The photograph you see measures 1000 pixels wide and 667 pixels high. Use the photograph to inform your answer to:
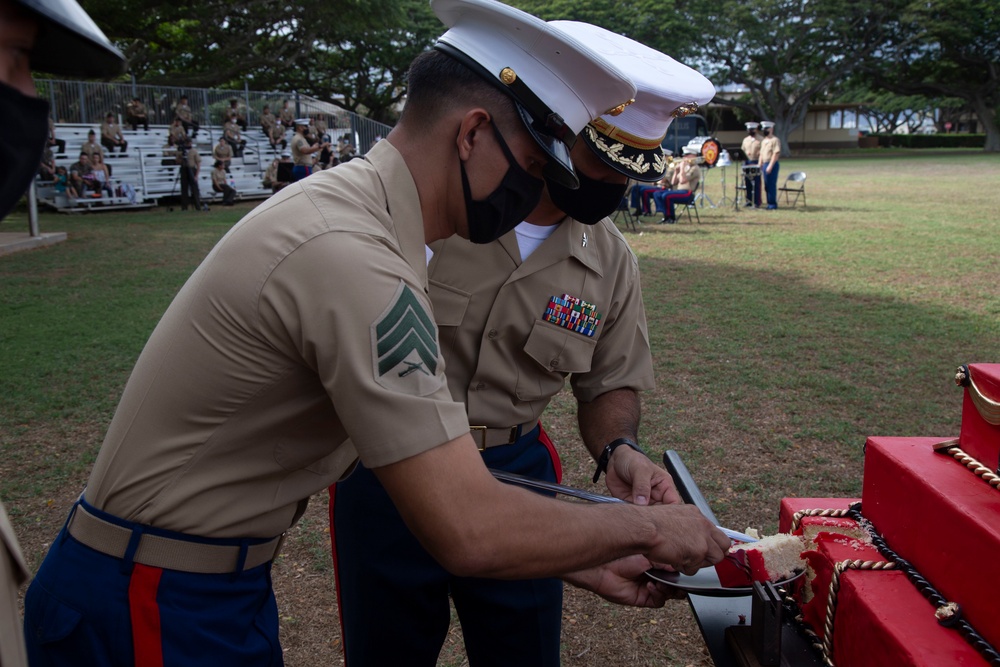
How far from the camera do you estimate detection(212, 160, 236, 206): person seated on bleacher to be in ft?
67.4

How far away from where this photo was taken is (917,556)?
5.40ft

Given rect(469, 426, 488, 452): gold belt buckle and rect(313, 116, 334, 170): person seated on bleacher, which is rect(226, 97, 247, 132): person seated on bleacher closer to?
rect(313, 116, 334, 170): person seated on bleacher

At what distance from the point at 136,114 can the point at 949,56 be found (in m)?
41.0

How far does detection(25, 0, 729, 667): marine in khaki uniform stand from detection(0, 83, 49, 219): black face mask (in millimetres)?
306

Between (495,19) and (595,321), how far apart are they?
3.01ft

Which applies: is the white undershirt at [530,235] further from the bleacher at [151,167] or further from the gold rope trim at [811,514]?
the bleacher at [151,167]

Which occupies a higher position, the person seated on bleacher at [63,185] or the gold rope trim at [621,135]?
the person seated on bleacher at [63,185]

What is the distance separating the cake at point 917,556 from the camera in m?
1.43

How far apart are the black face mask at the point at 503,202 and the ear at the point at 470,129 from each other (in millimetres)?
19

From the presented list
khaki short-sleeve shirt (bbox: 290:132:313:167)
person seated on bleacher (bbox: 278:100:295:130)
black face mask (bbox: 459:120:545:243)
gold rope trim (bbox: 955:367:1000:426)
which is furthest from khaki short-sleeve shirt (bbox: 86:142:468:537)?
person seated on bleacher (bbox: 278:100:295:130)

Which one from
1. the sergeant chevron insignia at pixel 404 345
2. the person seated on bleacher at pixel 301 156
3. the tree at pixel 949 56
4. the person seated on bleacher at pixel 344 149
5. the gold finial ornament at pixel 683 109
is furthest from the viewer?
the tree at pixel 949 56

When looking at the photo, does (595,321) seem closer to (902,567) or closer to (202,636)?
(902,567)

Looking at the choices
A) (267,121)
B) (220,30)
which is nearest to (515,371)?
(267,121)

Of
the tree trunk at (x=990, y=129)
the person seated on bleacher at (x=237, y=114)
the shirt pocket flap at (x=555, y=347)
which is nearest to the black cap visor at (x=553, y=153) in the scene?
the shirt pocket flap at (x=555, y=347)
